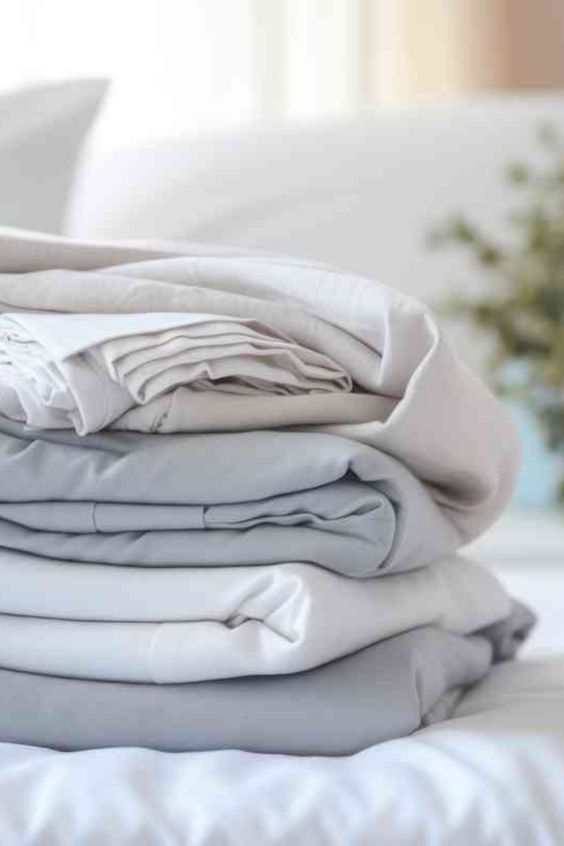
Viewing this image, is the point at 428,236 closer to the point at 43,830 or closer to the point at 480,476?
the point at 480,476

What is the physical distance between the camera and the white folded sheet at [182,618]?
712mm

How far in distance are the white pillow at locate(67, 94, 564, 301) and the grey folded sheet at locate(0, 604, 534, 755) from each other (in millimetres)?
1424

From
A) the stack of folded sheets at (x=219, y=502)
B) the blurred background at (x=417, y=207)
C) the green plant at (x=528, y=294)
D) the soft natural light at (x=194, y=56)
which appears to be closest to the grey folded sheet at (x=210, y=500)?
the stack of folded sheets at (x=219, y=502)

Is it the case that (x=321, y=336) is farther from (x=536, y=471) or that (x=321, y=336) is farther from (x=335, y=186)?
(x=335, y=186)

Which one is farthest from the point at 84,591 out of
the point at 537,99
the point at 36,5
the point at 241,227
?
the point at 36,5

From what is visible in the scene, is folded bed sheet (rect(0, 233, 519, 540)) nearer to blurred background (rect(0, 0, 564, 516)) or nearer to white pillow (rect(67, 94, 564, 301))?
blurred background (rect(0, 0, 564, 516))

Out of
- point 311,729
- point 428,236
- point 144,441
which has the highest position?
point 144,441

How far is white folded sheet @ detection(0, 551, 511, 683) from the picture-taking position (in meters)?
0.71

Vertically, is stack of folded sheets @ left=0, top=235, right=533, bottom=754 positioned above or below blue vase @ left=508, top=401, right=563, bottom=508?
above

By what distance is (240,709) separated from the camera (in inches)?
28.6

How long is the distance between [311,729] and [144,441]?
17 cm

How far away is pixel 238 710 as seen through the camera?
2.38 ft

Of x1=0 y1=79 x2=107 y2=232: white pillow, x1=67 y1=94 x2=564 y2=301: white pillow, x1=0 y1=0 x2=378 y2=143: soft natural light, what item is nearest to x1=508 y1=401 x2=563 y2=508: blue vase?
x1=67 y1=94 x2=564 y2=301: white pillow

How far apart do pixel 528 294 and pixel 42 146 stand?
0.97m
